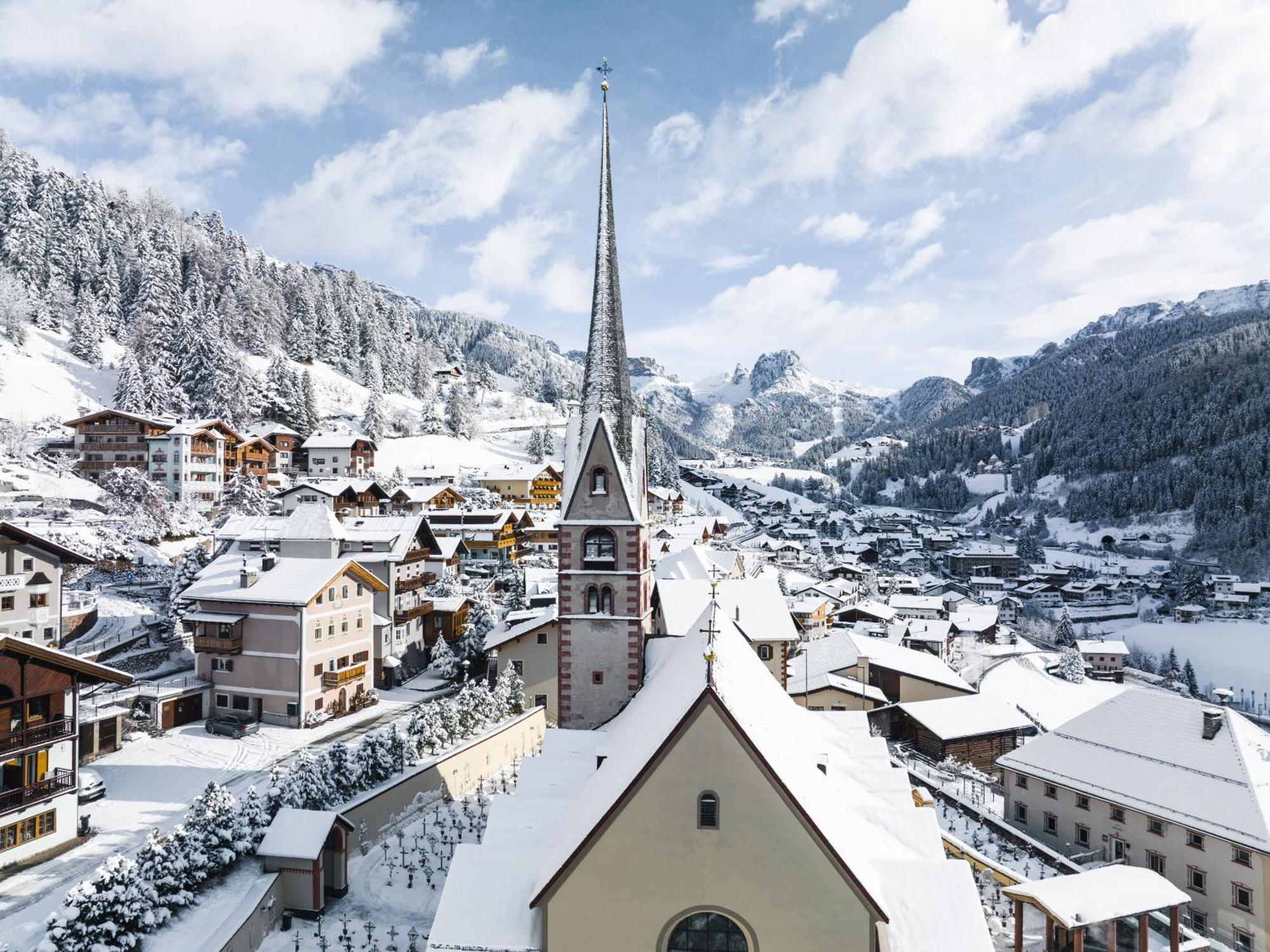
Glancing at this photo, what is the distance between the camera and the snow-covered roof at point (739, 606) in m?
36.5

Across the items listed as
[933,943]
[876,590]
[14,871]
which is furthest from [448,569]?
[876,590]

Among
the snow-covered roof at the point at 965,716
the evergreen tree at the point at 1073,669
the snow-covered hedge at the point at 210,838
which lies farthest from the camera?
the evergreen tree at the point at 1073,669

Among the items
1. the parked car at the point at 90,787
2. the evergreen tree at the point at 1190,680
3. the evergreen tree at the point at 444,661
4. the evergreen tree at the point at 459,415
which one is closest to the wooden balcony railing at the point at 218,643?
the parked car at the point at 90,787

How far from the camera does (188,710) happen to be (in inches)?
1237

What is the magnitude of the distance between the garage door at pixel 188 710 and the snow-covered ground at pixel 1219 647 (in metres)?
94.7

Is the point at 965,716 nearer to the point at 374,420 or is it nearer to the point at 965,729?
the point at 965,729

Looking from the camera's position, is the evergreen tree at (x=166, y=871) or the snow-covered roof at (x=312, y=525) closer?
the evergreen tree at (x=166, y=871)

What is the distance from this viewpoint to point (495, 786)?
26.7 meters

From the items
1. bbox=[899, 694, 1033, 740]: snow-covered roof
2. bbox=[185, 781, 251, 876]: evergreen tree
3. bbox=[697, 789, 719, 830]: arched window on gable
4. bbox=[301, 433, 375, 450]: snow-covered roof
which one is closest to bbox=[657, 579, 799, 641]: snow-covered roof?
bbox=[899, 694, 1033, 740]: snow-covered roof

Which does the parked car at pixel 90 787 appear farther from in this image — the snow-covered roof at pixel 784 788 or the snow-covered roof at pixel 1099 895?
the snow-covered roof at pixel 1099 895

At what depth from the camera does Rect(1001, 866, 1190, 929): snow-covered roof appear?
15.7 metres

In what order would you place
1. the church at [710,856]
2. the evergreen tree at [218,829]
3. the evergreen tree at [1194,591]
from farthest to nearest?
the evergreen tree at [1194,591]
the evergreen tree at [218,829]
the church at [710,856]

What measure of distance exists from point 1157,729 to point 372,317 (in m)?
138

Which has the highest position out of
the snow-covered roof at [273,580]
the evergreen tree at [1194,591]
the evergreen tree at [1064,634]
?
the snow-covered roof at [273,580]
